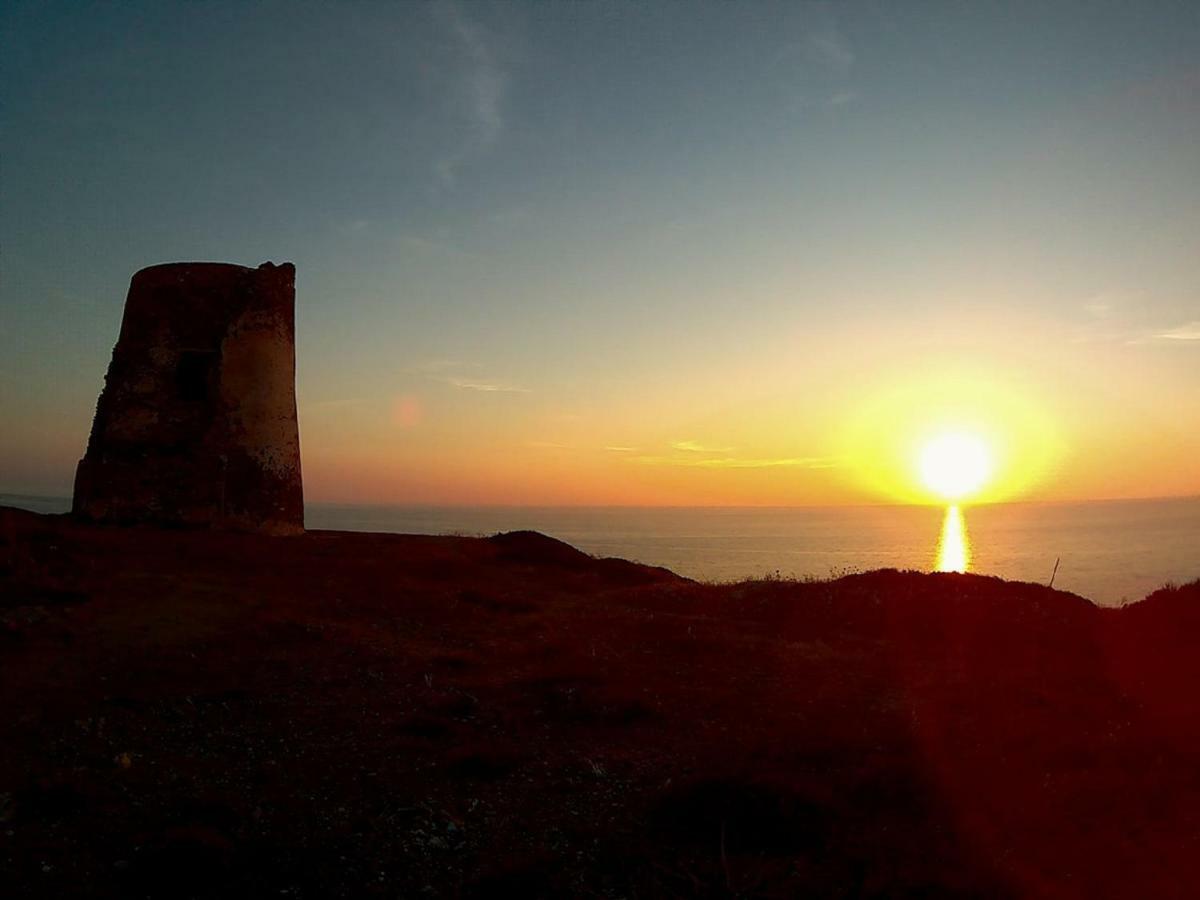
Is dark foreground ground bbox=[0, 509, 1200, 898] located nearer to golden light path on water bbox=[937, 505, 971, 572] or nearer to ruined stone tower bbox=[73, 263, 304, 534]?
ruined stone tower bbox=[73, 263, 304, 534]

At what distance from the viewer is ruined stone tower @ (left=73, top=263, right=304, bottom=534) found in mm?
16281

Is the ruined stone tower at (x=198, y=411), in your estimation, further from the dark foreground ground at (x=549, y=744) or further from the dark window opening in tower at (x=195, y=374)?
the dark foreground ground at (x=549, y=744)

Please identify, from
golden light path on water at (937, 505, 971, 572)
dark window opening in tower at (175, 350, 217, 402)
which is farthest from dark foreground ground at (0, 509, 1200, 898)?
golden light path on water at (937, 505, 971, 572)

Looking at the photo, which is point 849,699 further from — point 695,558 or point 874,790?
point 695,558

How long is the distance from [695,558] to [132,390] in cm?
4553

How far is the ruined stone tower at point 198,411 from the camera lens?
53.4 ft

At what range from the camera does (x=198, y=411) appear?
16.9 meters

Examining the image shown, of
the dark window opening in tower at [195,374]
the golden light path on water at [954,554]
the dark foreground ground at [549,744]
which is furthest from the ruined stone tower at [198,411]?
the golden light path on water at [954,554]

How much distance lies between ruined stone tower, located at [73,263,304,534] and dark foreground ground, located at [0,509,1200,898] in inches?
→ 113

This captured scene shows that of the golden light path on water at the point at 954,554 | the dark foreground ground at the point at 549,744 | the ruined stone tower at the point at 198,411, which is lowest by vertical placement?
the golden light path on water at the point at 954,554

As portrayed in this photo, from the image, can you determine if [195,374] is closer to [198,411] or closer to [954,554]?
[198,411]

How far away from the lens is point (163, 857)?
191 inches

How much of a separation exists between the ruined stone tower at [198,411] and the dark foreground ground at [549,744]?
2.86 m

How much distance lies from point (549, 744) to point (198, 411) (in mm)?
12977
